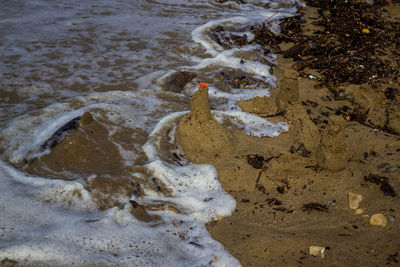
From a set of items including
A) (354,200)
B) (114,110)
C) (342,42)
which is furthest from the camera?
(342,42)

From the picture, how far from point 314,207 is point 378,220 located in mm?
457

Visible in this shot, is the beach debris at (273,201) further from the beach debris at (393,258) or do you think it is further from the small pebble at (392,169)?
the small pebble at (392,169)

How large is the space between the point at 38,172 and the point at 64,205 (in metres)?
0.49

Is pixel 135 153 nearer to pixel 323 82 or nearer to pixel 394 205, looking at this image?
pixel 394 205

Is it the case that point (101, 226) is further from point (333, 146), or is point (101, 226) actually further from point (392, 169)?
point (392, 169)

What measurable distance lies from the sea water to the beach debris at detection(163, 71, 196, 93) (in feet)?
0.36

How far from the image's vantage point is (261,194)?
2.99 m

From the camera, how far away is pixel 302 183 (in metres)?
3.05

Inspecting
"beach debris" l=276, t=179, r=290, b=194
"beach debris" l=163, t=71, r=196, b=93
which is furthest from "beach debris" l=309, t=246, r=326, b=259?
"beach debris" l=163, t=71, r=196, b=93

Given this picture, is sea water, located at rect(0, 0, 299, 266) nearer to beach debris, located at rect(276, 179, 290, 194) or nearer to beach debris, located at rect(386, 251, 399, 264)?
beach debris, located at rect(276, 179, 290, 194)

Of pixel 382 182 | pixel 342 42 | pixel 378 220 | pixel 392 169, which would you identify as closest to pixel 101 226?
pixel 378 220

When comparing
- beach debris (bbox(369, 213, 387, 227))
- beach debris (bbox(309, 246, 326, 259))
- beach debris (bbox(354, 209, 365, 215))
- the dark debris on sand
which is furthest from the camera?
the dark debris on sand

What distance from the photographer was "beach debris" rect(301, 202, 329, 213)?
2768mm

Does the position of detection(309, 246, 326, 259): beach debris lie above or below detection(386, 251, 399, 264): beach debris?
below
